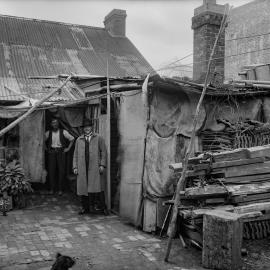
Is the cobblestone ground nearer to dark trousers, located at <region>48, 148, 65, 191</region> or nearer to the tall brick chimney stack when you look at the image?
dark trousers, located at <region>48, 148, 65, 191</region>

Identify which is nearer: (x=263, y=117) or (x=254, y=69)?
(x=263, y=117)

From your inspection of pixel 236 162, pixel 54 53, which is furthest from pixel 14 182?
pixel 54 53

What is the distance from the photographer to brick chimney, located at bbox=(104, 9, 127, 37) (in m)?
17.3

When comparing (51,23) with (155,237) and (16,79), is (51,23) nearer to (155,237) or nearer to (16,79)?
(16,79)

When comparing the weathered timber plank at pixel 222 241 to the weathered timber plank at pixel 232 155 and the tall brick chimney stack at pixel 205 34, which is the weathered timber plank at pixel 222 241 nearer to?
the weathered timber plank at pixel 232 155

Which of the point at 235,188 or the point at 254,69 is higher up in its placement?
the point at 254,69

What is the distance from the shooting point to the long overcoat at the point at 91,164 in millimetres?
8750

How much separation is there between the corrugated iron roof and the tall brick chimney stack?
3715 millimetres

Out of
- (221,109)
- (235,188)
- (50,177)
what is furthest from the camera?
(50,177)

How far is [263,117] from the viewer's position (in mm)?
8930

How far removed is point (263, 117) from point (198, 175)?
9.63ft

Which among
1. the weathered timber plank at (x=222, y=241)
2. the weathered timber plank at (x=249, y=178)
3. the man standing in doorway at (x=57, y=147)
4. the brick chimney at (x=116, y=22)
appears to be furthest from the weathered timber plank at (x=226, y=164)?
the brick chimney at (x=116, y=22)

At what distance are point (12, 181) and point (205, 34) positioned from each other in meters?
6.23

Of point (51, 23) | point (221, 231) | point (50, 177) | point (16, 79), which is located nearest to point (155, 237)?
point (221, 231)
